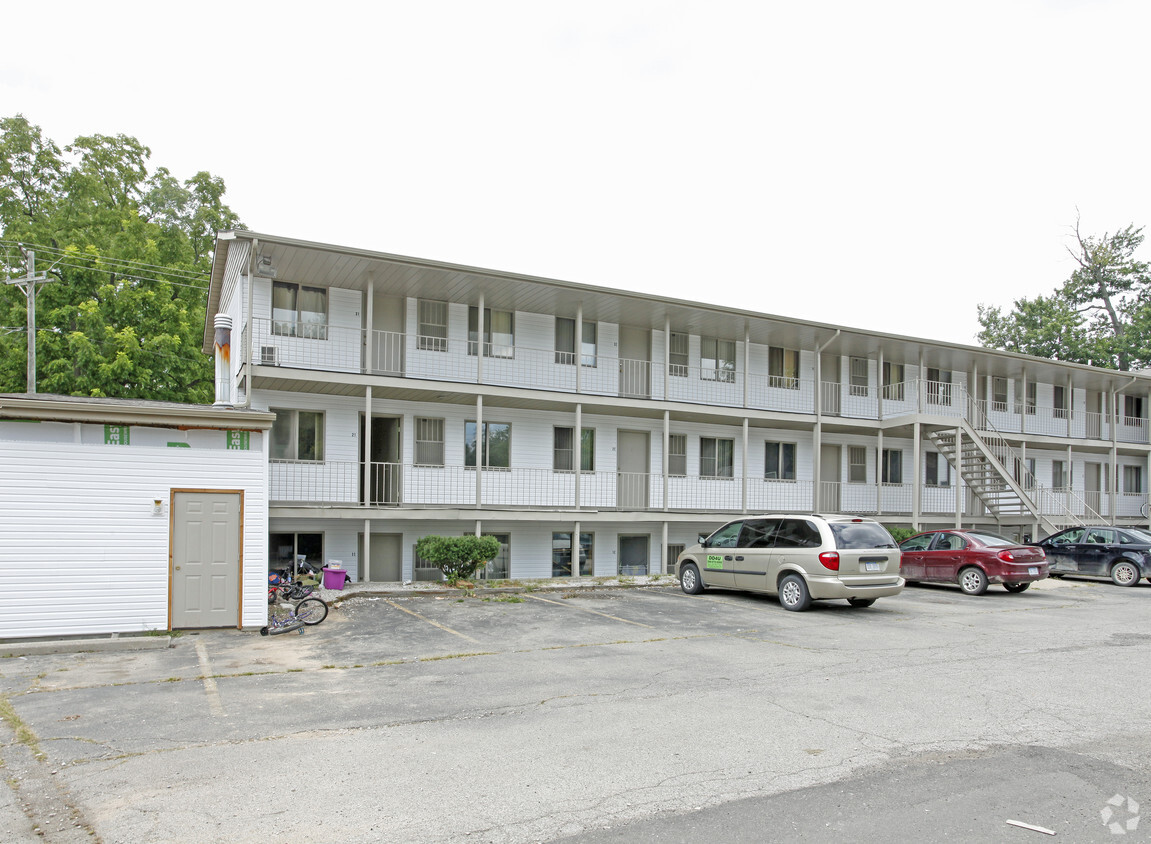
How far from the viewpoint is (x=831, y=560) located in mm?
13195

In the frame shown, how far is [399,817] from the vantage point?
15.5 ft

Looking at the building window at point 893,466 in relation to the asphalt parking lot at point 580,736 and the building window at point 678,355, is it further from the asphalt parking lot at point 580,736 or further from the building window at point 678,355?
the asphalt parking lot at point 580,736

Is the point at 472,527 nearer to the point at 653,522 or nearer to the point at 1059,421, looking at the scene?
the point at 653,522

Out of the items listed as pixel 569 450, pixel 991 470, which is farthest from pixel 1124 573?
pixel 569 450

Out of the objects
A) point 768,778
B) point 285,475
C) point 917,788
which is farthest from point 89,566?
point 917,788

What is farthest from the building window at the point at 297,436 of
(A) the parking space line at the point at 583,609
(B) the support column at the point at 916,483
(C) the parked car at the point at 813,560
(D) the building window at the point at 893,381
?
(D) the building window at the point at 893,381

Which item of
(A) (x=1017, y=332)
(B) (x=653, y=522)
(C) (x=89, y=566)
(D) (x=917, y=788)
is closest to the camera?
(D) (x=917, y=788)

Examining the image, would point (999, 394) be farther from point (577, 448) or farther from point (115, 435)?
point (115, 435)

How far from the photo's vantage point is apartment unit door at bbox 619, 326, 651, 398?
22281 mm

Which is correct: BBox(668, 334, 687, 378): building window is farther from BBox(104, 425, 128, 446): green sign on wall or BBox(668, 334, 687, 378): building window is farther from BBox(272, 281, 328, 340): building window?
BBox(104, 425, 128, 446): green sign on wall

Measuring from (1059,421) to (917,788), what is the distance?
29829 millimetres

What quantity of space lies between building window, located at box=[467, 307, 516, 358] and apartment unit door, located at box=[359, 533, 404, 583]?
492 centimetres

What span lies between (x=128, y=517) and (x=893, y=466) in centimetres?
2300

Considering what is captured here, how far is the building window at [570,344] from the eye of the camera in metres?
21.4
